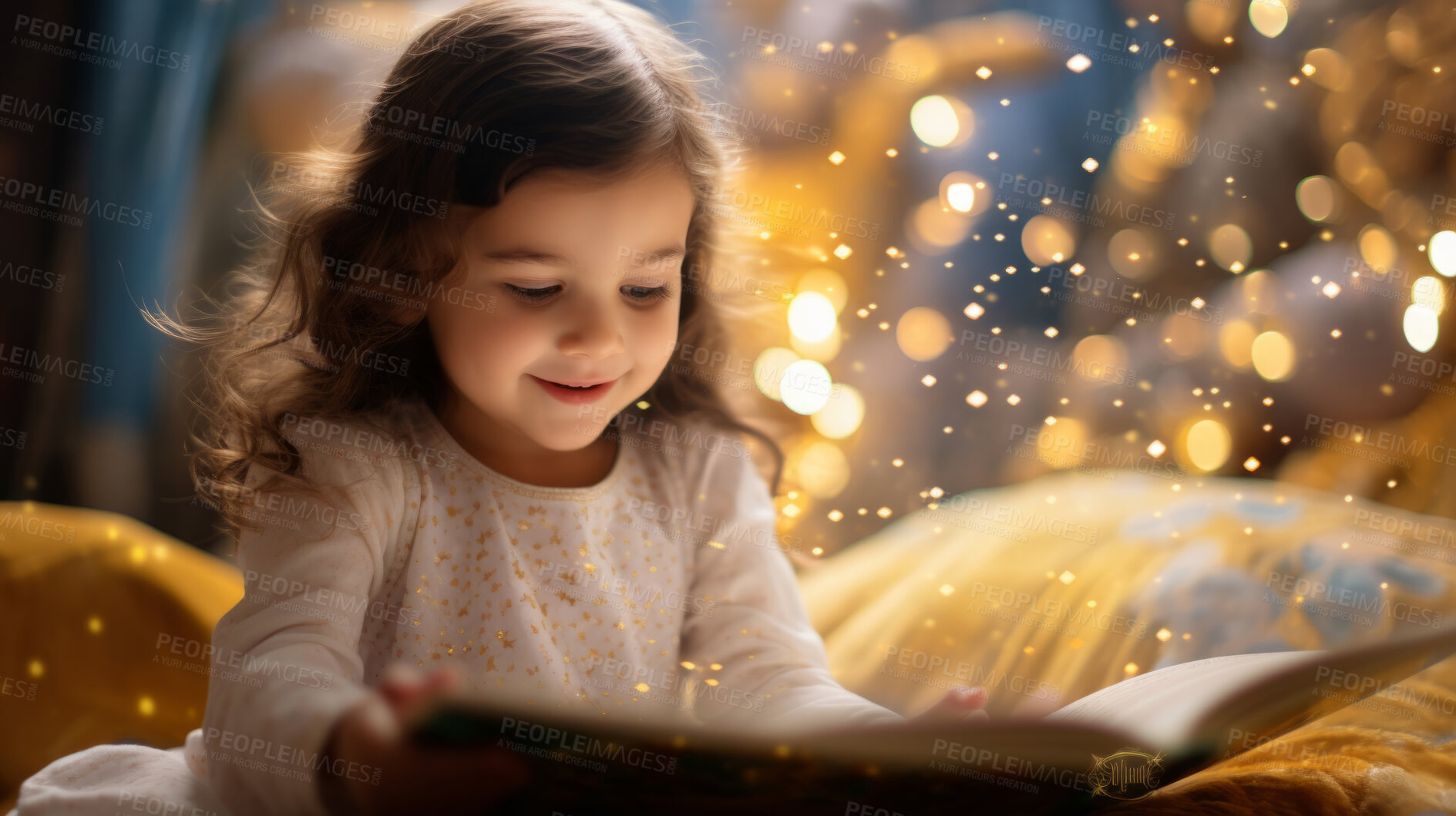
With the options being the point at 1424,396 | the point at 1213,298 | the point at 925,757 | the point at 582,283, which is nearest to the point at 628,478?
the point at 582,283

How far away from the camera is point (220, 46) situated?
2.71ft

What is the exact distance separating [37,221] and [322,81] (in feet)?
0.91

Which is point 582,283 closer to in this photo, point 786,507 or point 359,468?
point 359,468

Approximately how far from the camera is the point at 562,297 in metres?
0.63

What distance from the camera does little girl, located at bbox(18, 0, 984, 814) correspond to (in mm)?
569
